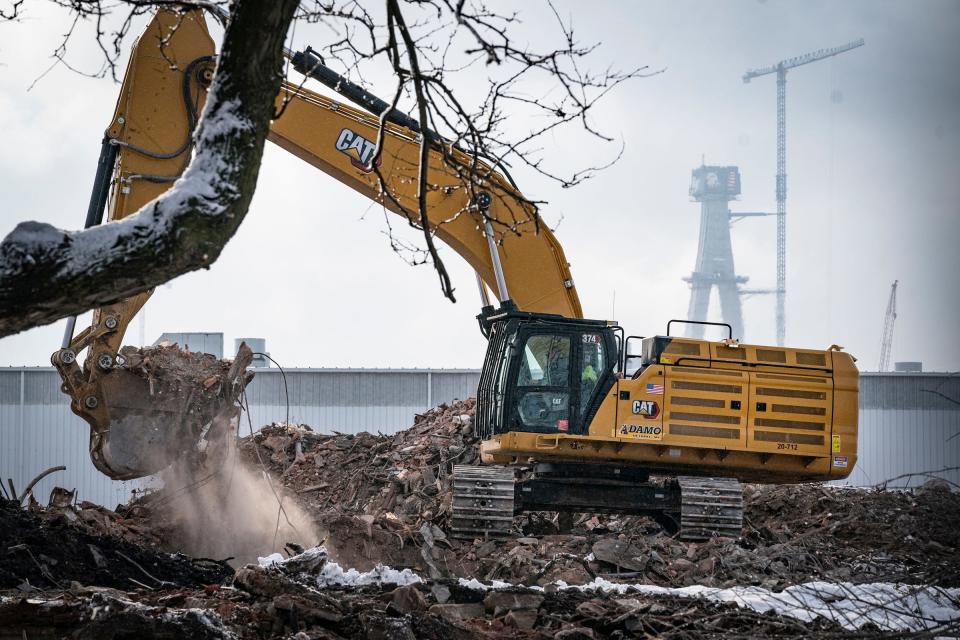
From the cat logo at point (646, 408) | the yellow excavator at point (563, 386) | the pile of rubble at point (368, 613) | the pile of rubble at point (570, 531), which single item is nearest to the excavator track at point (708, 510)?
the yellow excavator at point (563, 386)

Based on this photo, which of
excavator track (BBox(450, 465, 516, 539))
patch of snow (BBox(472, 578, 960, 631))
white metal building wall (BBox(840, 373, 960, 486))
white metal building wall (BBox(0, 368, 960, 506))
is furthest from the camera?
white metal building wall (BBox(840, 373, 960, 486))

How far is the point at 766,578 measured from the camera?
998 cm

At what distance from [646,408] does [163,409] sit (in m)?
4.91

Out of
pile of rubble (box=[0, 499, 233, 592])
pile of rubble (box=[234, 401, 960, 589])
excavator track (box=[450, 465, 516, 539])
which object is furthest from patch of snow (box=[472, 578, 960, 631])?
excavator track (box=[450, 465, 516, 539])

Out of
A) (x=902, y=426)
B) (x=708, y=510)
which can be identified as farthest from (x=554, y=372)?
(x=902, y=426)

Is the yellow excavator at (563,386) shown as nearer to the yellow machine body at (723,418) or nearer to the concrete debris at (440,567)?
the yellow machine body at (723,418)

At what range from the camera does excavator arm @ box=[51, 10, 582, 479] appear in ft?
34.7

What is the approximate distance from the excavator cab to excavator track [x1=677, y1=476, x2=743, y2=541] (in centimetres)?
139

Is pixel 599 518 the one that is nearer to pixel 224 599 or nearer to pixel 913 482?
pixel 224 599

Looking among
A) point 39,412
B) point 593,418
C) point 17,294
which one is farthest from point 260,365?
point 17,294

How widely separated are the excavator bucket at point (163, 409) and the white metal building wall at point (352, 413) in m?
11.9

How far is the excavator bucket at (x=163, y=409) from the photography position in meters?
10.6

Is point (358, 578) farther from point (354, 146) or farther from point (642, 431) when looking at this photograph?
point (354, 146)

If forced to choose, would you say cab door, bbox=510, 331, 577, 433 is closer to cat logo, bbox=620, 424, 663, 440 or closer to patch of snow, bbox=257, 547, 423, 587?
cat logo, bbox=620, 424, 663, 440
